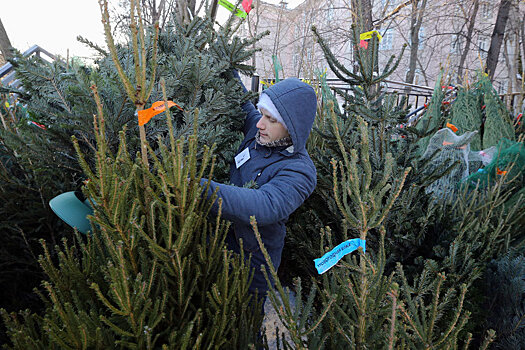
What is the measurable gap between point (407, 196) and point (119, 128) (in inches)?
77.1

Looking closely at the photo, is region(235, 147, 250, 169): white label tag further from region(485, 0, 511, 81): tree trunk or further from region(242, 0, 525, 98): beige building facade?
region(485, 0, 511, 81): tree trunk

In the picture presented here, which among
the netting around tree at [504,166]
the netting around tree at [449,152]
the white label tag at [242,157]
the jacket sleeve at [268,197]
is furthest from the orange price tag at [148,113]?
the netting around tree at [504,166]

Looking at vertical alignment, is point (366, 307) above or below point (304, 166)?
below

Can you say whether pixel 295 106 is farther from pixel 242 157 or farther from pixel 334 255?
pixel 334 255

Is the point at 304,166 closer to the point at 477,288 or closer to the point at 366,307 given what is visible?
the point at 366,307

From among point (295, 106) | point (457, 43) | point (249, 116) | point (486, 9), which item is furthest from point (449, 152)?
point (486, 9)

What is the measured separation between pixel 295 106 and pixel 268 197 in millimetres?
580

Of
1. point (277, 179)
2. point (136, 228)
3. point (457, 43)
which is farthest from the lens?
point (457, 43)

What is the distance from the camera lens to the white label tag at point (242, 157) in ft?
6.91

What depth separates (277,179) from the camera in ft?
5.79

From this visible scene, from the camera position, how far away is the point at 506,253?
2.60 metres

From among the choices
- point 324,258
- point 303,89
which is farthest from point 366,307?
point 303,89

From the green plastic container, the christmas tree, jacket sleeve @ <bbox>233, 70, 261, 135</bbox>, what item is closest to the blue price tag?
the christmas tree

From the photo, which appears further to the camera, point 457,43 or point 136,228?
point 457,43
